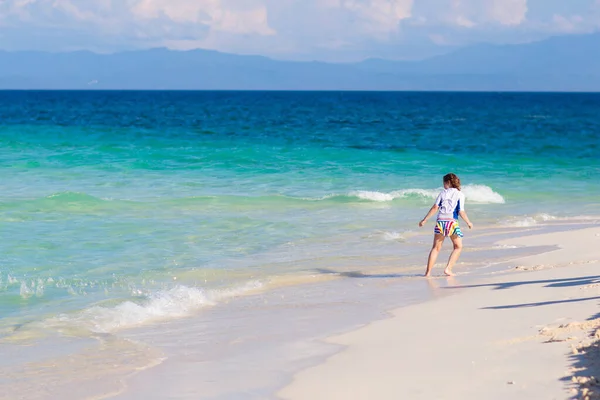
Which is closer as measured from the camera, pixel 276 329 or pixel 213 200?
pixel 276 329

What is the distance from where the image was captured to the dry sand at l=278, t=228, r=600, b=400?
6246 millimetres

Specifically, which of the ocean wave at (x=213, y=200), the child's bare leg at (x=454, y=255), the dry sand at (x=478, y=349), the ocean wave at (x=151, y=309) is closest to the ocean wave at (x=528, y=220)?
the ocean wave at (x=213, y=200)

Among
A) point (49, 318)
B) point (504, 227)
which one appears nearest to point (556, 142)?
point (504, 227)

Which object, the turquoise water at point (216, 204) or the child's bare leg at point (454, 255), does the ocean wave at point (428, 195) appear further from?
the child's bare leg at point (454, 255)

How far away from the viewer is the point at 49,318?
920cm

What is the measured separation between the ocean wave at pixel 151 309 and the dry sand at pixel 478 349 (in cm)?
220

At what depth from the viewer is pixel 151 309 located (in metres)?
9.52

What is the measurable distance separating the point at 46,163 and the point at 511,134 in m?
26.6

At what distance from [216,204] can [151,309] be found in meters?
9.56

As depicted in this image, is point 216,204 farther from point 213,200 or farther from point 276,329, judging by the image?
point 276,329

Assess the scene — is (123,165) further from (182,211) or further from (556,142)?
(556,142)

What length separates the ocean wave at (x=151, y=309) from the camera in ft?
29.5

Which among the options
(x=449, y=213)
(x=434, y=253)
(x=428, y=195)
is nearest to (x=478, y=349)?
(x=434, y=253)

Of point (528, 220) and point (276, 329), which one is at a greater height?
point (528, 220)
